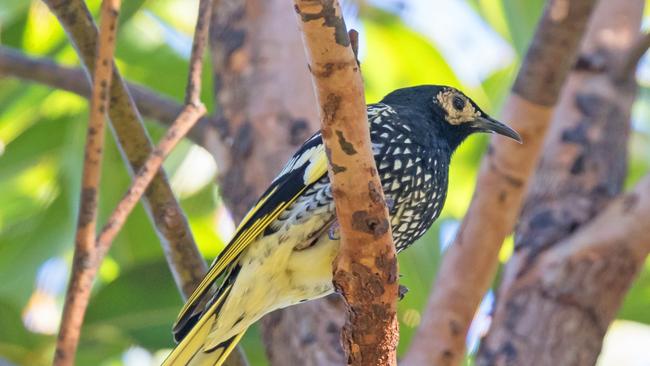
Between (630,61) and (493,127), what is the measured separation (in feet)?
3.45

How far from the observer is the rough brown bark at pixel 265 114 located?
12.6 feet

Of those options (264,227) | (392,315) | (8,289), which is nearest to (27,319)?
(8,289)

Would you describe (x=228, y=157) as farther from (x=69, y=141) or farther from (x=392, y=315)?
(x=392, y=315)

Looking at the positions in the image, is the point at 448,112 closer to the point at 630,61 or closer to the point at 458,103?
the point at 458,103

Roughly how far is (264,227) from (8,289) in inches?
78.5

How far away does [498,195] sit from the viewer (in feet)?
12.9

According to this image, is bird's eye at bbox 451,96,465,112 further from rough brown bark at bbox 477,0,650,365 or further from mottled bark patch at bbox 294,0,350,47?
mottled bark patch at bbox 294,0,350,47

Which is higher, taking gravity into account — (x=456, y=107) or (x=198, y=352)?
(x=456, y=107)

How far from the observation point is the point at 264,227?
3.19 metres

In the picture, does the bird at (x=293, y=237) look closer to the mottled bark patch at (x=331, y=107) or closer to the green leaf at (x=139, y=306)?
the mottled bark patch at (x=331, y=107)

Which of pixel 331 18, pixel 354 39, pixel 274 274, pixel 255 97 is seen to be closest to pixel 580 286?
pixel 274 274

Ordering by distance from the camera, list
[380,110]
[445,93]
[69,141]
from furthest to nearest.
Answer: [69,141] < [445,93] < [380,110]

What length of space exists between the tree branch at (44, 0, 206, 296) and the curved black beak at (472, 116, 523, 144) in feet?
3.72

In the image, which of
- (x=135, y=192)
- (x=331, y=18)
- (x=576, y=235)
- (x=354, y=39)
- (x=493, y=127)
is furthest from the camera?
(x=576, y=235)
